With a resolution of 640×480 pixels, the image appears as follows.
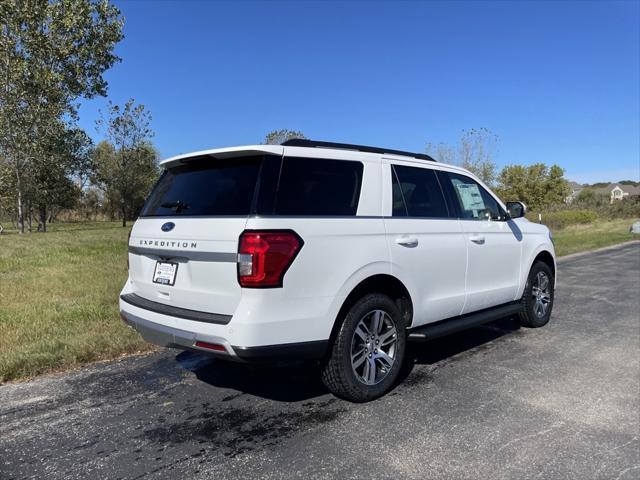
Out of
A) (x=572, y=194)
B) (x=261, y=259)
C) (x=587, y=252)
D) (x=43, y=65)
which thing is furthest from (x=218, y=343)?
(x=572, y=194)

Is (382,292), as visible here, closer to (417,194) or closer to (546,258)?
(417,194)

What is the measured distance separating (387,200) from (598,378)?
2575 millimetres

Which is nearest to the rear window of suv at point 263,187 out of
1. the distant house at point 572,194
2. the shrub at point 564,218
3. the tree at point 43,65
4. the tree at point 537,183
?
the tree at point 43,65

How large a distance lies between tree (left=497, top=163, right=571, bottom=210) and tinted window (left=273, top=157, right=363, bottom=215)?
67.1 metres

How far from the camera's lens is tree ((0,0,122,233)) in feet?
79.8

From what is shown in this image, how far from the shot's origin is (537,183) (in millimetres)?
66625

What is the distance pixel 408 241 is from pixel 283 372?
1718 mm

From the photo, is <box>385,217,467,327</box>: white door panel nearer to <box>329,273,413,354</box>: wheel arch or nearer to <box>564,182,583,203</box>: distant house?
<box>329,273,413,354</box>: wheel arch

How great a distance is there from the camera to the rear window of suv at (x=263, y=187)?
3.43 meters

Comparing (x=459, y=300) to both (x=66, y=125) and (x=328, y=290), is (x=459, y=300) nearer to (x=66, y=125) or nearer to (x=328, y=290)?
(x=328, y=290)

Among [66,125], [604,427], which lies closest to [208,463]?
[604,427]

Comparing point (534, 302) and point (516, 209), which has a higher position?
point (516, 209)

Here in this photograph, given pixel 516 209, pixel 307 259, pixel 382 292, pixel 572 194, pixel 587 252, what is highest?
pixel 572 194

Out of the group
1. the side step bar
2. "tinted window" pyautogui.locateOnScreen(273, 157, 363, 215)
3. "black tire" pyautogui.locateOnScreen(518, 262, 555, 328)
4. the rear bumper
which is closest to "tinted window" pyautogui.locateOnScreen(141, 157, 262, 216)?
"tinted window" pyautogui.locateOnScreen(273, 157, 363, 215)
